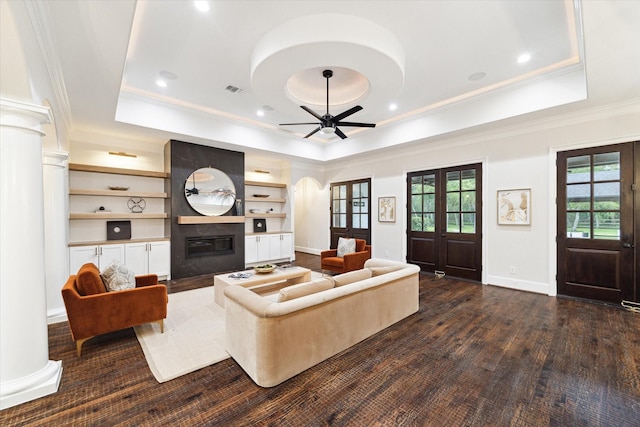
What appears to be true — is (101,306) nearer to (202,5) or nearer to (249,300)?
(249,300)

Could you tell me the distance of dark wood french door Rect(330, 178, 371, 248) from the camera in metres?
7.43

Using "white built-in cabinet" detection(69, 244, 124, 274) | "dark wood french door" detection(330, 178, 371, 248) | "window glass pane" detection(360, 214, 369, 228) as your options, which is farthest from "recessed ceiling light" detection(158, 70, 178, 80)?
"window glass pane" detection(360, 214, 369, 228)

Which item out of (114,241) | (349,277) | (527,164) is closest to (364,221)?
(527,164)

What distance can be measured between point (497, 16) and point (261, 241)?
20.0 feet

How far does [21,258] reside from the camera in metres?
2.03

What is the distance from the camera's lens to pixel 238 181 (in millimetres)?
6551

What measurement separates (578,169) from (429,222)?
2585mm

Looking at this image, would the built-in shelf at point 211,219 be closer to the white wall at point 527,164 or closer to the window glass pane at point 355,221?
the window glass pane at point 355,221

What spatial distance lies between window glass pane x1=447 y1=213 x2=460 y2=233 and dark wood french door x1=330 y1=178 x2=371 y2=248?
6.94 ft

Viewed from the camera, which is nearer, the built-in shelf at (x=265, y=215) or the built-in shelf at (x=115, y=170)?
the built-in shelf at (x=115, y=170)

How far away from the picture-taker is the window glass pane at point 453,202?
18.4 ft

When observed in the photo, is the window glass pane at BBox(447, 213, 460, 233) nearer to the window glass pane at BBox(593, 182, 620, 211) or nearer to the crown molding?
the window glass pane at BBox(593, 182, 620, 211)

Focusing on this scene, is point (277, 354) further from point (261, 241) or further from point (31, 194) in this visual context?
point (261, 241)

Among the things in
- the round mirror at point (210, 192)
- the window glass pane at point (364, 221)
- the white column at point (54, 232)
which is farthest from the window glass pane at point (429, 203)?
the white column at point (54, 232)
